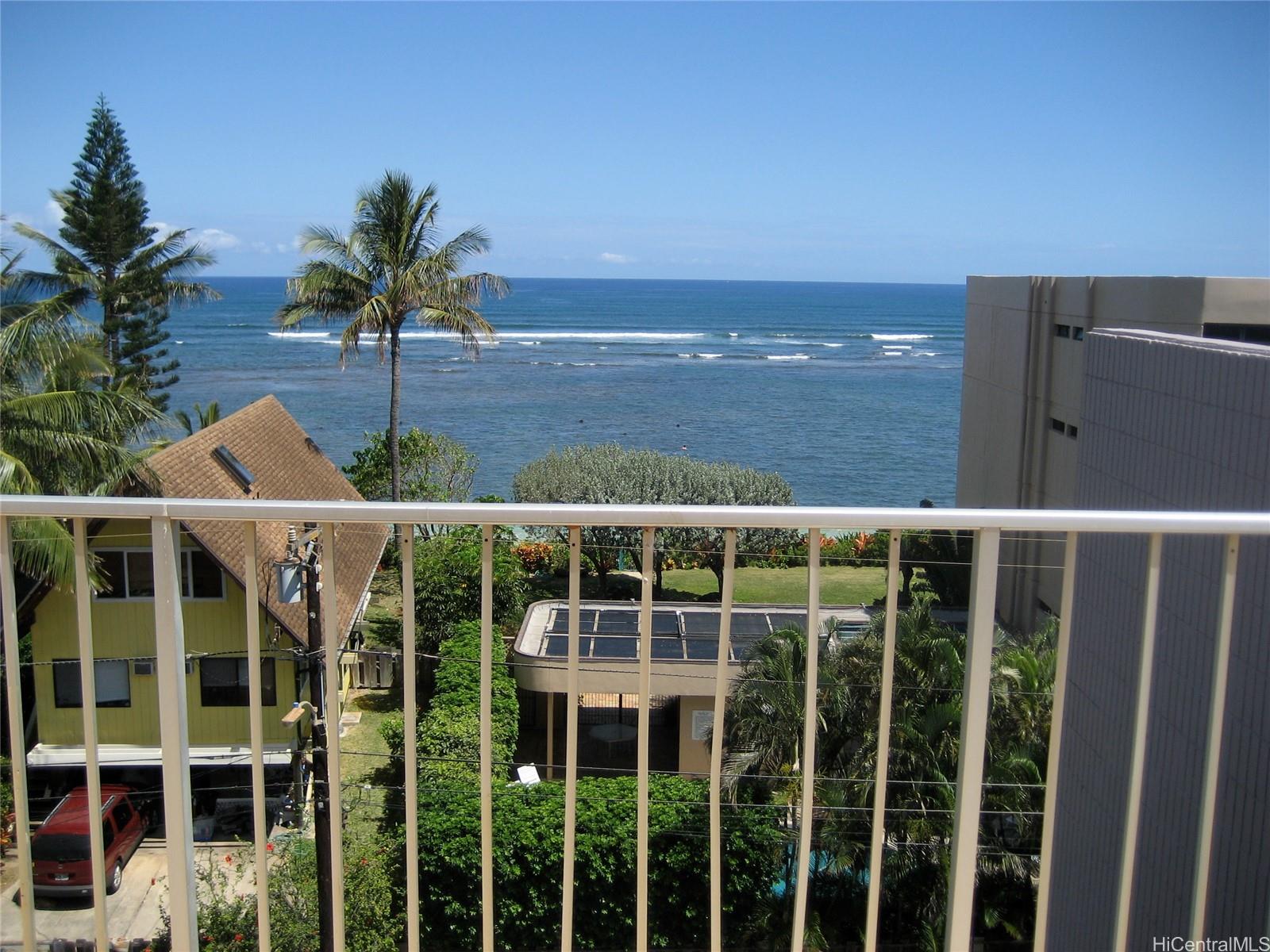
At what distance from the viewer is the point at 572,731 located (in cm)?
145

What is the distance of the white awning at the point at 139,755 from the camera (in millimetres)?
3930

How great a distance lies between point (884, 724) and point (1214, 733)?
0.46m

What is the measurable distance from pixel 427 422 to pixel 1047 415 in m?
30.5

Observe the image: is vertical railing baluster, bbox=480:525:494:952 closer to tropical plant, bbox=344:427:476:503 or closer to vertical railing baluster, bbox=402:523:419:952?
vertical railing baluster, bbox=402:523:419:952

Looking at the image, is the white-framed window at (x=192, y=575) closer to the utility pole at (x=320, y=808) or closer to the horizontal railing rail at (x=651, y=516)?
the utility pole at (x=320, y=808)

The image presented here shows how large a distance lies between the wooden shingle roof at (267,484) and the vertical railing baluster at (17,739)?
6.33 meters

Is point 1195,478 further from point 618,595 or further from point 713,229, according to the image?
point 713,229

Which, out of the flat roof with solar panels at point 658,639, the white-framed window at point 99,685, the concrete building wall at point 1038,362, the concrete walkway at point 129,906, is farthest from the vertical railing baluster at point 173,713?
the concrete building wall at point 1038,362

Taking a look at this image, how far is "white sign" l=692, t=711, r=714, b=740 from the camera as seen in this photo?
28.0 ft

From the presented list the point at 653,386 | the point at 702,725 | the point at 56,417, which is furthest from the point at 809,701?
the point at 653,386

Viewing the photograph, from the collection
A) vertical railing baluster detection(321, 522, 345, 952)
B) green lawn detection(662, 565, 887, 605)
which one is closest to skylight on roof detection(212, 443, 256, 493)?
green lawn detection(662, 565, 887, 605)

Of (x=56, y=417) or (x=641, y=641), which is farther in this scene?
(x=56, y=417)

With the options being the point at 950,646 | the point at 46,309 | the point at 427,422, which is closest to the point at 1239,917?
the point at 950,646

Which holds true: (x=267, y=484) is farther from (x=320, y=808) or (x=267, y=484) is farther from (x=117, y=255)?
(x=117, y=255)
